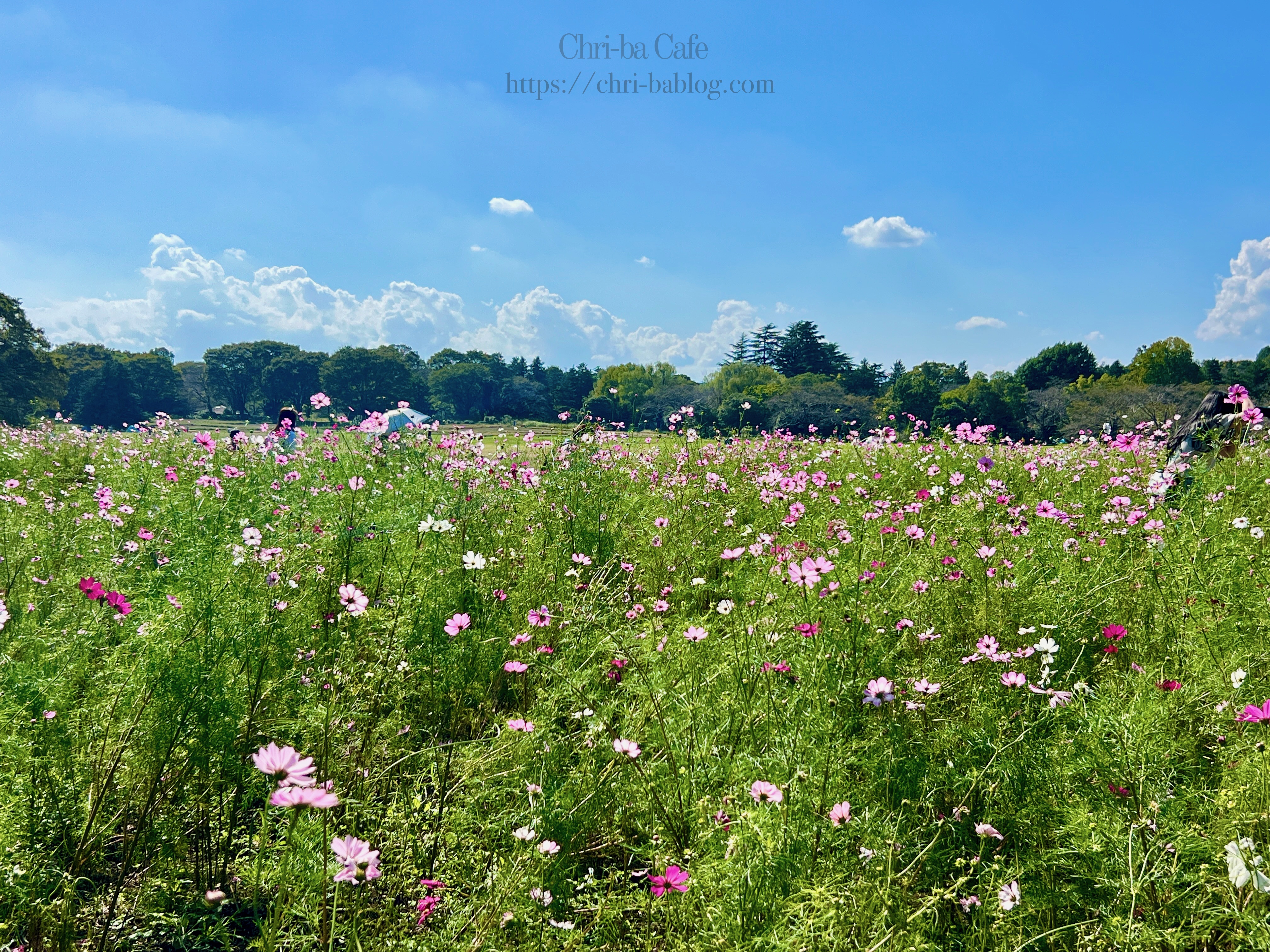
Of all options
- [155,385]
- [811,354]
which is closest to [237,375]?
[155,385]

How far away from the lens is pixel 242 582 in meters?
2.29

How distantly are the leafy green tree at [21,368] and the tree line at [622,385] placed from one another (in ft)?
0.22

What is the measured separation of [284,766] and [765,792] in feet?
3.12

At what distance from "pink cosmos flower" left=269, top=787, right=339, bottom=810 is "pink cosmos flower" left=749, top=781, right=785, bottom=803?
2.79 ft

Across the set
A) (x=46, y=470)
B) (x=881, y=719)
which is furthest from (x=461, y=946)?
(x=46, y=470)

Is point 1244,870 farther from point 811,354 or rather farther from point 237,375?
point 237,375

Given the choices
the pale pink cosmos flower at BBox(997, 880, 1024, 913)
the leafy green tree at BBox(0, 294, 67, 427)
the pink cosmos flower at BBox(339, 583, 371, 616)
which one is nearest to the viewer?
the pale pink cosmos flower at BBox(997, 880, 1024, 913)

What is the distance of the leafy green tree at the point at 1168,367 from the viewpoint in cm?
4950

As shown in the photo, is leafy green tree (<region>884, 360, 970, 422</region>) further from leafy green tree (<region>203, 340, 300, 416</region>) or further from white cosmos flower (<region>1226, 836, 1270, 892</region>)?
leafy green tree (<region>203, 340, 300, 416</region>)

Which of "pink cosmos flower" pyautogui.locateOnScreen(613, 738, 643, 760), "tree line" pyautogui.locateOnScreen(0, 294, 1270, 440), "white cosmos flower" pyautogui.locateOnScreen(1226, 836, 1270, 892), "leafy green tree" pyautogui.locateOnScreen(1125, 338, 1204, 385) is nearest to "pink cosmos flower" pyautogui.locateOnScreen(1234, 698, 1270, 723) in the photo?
"white cosmos flower" pyautogui.locateOnScreen(1226, 836, 1270, 892)

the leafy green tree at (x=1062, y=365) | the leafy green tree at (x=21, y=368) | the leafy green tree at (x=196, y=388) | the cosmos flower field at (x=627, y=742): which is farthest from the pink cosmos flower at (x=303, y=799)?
the leafy green tree at (x=196, y=388)

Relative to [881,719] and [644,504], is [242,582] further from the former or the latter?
[644,504]

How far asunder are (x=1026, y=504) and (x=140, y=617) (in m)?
5.36

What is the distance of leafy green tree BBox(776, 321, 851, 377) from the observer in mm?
67938
